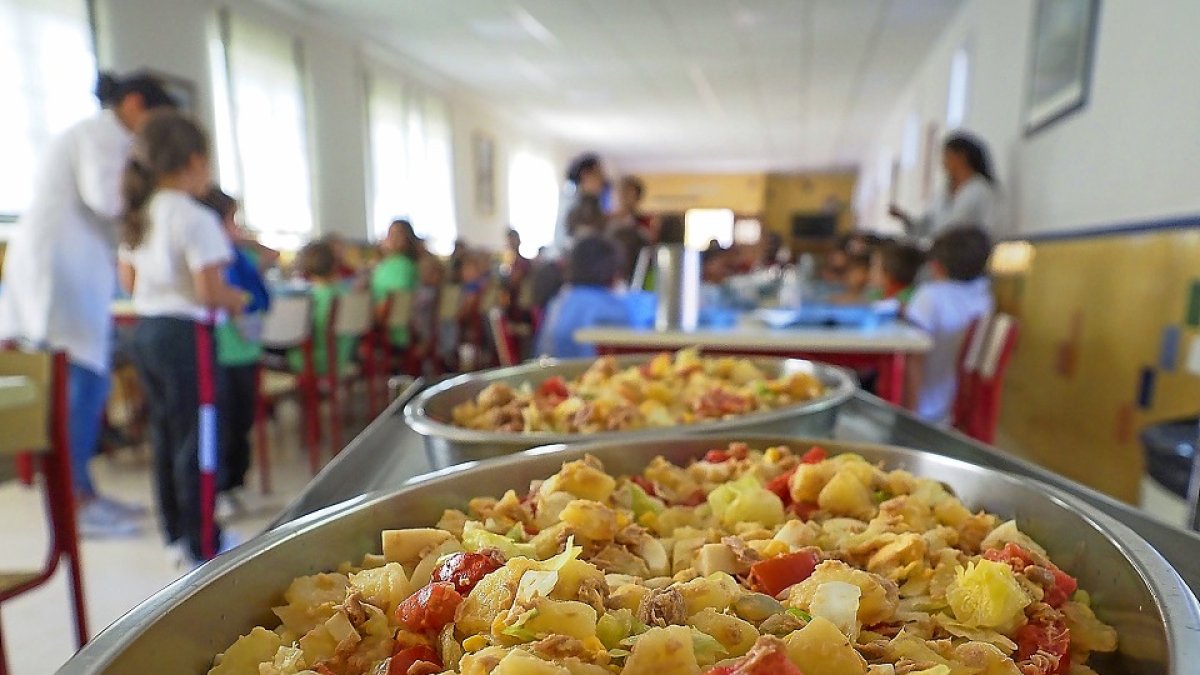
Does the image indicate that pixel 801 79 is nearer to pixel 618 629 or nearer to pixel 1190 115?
pixel 1190 115

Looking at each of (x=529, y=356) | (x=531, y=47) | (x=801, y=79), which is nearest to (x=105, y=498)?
(x=529, y=356)

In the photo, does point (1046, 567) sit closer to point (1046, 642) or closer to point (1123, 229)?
point (1046, 642)

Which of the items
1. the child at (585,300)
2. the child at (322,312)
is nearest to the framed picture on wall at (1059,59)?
the child at (585,300)

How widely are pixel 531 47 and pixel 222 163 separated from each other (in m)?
2.54

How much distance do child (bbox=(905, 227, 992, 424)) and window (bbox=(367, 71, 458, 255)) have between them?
186 inches

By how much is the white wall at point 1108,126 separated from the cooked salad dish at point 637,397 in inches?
57.7

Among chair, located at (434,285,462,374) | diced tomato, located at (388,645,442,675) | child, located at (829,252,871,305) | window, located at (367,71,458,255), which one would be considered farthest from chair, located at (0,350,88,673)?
window, located at (367,71,458,255)

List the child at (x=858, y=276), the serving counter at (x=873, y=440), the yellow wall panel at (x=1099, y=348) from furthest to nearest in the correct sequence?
the child at (x=858, y=276), the yellow wall panel at (x=1099, y=348), the serving counter at (x=873, y=440)

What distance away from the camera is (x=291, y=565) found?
0.49 m

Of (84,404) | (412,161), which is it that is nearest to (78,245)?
(84,404)

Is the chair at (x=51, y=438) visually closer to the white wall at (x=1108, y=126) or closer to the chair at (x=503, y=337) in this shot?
the chair at (x=503, y=337)

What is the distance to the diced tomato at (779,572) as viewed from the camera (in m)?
0.51

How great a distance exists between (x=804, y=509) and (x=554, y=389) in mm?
474

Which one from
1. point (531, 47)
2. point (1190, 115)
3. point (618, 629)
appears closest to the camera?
point (618, 629)
